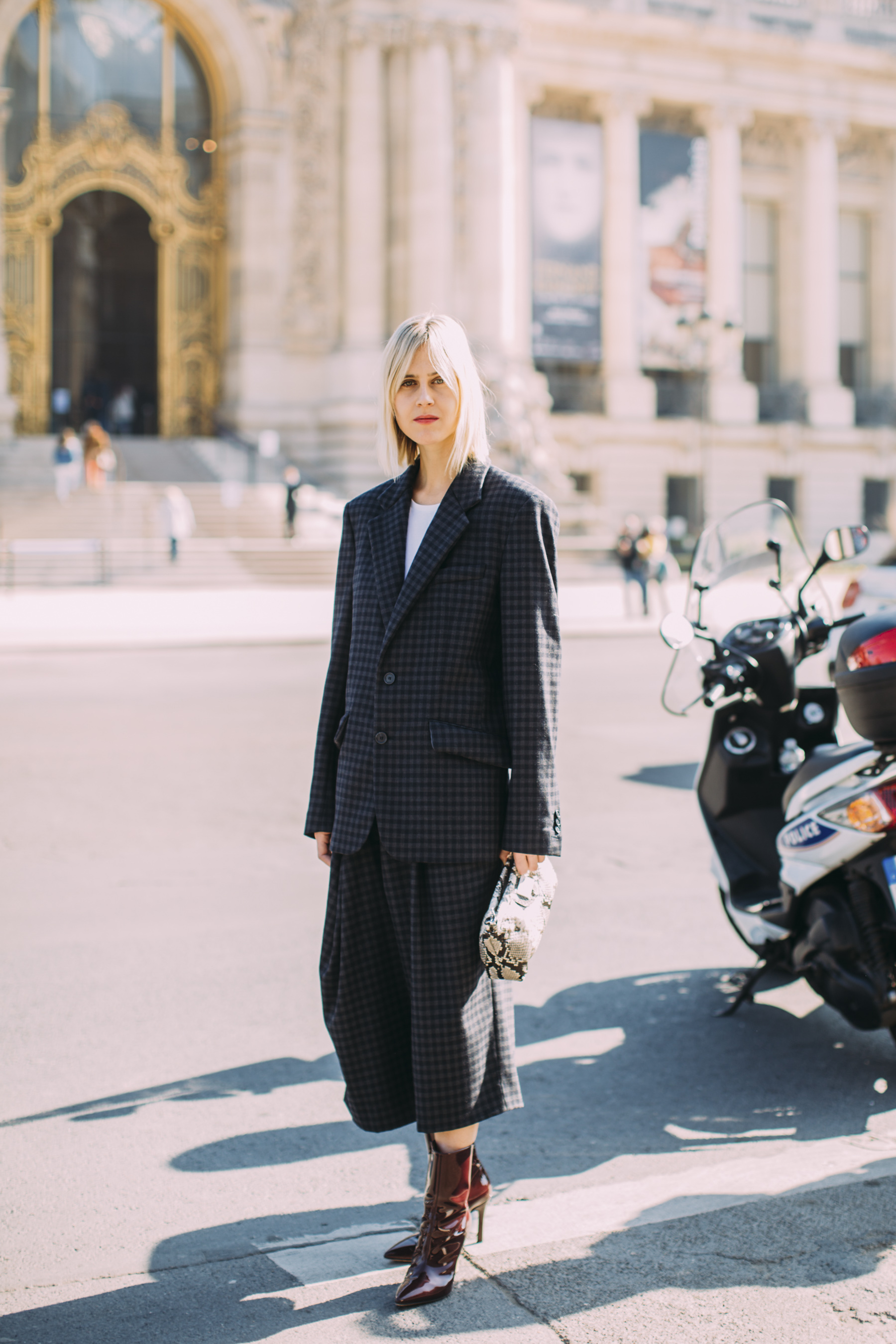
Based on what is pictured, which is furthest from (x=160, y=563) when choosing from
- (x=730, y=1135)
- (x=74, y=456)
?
(x=730, y=1135)

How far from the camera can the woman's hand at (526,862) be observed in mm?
3102

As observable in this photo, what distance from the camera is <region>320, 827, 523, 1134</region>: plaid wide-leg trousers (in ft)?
10.3

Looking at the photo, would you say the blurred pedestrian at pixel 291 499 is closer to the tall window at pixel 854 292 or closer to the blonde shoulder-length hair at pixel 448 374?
the blonde shoulder-length hair at pixel 448 374

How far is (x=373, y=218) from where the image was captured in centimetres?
3534

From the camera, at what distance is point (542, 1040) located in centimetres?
488

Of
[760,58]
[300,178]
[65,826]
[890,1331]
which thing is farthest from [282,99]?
[890,1331]

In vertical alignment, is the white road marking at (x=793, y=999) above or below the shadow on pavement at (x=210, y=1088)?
below

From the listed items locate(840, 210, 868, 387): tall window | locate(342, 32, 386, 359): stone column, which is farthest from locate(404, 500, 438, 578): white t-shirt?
locate(840, 210, 868, 387): tall window

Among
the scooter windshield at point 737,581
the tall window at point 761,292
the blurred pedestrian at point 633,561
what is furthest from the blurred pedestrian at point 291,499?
the scooter windshield at point 737,581

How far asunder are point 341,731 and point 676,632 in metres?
1.70

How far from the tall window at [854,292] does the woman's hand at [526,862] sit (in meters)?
48.9

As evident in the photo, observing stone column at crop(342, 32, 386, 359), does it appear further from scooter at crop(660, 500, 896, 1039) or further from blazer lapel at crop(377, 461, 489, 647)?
blazer lapel at crop(377, 461, 489, 647)

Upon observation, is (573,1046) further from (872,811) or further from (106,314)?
(106,314)

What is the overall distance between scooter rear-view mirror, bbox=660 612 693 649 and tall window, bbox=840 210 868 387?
47067 millimetres
